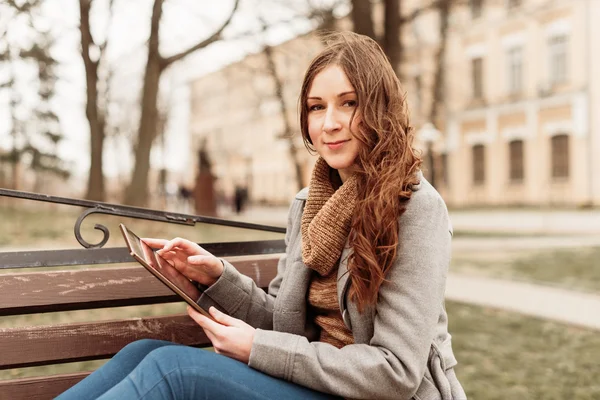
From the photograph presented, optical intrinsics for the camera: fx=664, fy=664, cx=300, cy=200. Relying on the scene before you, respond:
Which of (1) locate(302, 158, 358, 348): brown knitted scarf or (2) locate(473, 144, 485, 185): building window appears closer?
(1) locate(302, 158, 358, 348): brown knitted scarf

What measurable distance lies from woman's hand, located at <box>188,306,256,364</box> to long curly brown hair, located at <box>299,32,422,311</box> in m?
0.29

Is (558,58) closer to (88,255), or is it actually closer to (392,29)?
(392,29)

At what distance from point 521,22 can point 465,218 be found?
11.3m

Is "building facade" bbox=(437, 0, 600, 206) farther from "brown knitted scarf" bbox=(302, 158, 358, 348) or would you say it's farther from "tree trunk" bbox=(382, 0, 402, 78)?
"brown knitted scarf" bbox=(302, 158, 358, 348)

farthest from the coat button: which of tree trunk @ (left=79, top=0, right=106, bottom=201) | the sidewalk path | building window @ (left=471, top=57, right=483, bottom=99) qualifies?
building window @ (left=471, top=57, right=483, bottom=99)

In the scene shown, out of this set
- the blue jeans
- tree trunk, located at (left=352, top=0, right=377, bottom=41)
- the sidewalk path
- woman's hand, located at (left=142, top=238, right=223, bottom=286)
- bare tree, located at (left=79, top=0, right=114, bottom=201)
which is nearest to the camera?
the blue jeans

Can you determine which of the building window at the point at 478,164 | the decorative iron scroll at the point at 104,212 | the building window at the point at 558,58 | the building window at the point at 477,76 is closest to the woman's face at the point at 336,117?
the decorative iron scroll at the point at 104,212

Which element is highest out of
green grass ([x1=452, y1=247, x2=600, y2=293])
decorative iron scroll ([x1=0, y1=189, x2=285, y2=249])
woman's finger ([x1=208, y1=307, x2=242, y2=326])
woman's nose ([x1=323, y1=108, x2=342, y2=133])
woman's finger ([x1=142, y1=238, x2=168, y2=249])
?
woman's nose ([x1=323, y1=108, x2=342, y2=133])

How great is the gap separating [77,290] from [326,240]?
0.86m

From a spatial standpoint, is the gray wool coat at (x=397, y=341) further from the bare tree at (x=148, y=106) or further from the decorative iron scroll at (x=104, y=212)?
the bare tree at (x=148, y=106)

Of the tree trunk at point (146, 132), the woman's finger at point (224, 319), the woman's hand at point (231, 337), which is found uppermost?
the tree trunk at point (146, 132)

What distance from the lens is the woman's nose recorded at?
1.85m

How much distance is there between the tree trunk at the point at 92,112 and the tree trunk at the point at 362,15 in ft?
12.5

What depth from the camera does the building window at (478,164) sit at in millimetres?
30750
